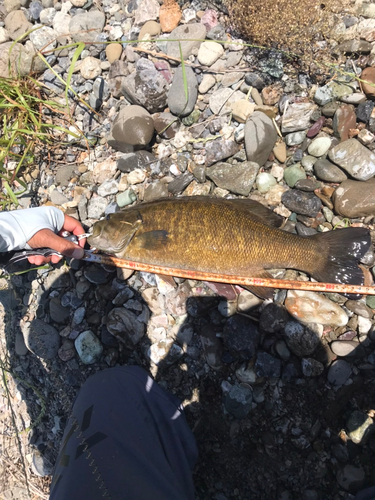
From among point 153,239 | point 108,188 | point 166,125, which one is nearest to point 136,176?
point 108,188

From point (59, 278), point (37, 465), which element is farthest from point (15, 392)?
point (59, 278)

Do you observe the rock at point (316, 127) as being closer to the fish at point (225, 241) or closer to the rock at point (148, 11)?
the fish at point (225, 241)

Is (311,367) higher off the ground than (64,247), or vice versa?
(64,247)

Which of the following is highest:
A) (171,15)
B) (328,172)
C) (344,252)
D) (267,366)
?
(171,15)

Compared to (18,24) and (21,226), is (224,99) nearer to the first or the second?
(21,226)

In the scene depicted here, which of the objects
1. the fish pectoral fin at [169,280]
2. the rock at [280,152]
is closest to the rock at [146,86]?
the rock at [280,152]

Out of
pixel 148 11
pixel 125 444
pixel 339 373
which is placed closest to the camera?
pixel 125 444

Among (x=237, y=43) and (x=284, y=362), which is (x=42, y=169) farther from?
(x=284, y=362)

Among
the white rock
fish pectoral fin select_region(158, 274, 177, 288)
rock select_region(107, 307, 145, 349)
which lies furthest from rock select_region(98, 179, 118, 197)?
rock select_region(107, 307, 145, 349)
